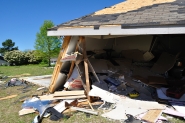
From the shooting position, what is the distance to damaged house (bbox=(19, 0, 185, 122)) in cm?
437

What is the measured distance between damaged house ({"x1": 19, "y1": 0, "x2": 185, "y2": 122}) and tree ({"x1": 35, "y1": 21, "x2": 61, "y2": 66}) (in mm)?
18275

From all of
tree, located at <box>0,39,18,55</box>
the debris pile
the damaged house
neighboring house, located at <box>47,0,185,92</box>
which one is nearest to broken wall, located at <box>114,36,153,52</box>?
the damaged house

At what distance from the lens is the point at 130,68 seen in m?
7.84

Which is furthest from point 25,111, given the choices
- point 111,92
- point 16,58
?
point 16,58

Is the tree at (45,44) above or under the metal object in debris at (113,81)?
above

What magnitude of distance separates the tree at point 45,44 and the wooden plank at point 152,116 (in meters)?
23.2

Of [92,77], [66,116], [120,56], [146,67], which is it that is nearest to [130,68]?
[146,67]

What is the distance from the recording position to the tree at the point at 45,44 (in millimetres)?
26016

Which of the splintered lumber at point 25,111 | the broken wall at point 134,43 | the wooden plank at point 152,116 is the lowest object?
the splintered lumber at point 25,111

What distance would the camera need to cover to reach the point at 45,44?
85.7 feet

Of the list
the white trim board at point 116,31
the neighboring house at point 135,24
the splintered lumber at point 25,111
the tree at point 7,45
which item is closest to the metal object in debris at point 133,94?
the neighboring house at point 135,24

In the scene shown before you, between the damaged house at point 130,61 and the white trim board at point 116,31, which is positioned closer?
the white trim board at point 116,31

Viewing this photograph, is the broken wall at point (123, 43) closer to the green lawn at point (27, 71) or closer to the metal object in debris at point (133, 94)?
the metal object in debris at point (133, 94)

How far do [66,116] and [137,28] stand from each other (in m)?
3.08
